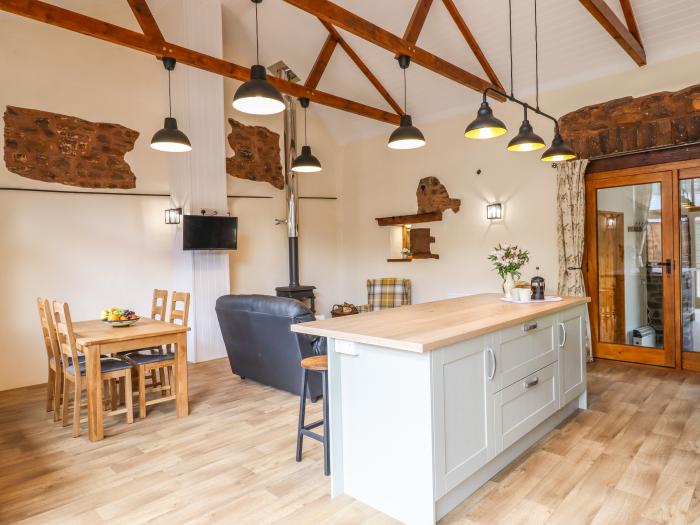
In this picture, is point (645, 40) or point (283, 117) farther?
point (283, 117)

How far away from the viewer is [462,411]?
2330mm

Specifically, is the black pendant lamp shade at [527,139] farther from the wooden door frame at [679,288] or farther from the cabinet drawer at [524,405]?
the wooden door frame at [679,288]

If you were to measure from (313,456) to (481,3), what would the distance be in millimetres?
4926

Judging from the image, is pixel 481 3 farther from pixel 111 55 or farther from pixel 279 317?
pixel 111 55

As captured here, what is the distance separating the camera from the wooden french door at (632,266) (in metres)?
4.95

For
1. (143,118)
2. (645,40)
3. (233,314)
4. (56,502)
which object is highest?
(645,40)

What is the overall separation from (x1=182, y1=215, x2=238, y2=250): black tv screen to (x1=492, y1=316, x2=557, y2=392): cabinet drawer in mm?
4259

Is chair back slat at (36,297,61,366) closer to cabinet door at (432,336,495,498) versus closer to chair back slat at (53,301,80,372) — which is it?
chair back slat at (53,301,80,372)

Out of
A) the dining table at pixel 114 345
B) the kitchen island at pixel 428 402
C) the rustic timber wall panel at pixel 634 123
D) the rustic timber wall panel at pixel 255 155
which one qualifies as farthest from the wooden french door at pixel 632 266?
the dining table at pixel 114 345

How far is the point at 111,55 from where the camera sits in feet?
18.5

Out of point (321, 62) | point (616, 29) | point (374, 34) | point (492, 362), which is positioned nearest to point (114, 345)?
point (492, 362)

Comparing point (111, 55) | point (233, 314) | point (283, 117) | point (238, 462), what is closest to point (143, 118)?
point (111, 55)

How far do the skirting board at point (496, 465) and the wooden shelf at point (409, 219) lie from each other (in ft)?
12.2

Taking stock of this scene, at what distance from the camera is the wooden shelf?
6926 mm
